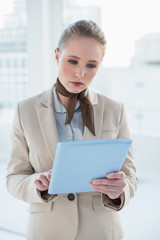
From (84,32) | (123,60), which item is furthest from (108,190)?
(123,60)

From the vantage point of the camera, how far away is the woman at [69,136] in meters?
1.06

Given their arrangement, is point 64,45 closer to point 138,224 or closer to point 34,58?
point 34,58

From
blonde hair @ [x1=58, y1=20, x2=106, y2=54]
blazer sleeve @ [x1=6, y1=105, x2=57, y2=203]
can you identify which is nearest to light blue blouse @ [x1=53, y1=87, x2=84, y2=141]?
blazer sleeve @ [x1=6, y1=105, x2=57, y2=203]

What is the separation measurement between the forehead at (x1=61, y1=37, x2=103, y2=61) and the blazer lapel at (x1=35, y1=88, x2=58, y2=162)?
Answer: 0.27m

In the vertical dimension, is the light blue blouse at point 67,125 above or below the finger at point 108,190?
above

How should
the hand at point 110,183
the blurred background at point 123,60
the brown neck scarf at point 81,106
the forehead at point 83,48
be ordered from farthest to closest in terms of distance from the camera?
the blurred background at point 123,60 < the brown neck scarf at point 81,106 < the forehead at point 83,48 < the hand at point 110,183

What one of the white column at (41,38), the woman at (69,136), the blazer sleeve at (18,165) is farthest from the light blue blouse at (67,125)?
the white column at (41,38)

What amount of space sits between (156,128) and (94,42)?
3.84 feet

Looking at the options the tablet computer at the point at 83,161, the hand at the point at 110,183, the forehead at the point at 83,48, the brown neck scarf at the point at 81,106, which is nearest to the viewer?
the tablet computer at the point at 83,161

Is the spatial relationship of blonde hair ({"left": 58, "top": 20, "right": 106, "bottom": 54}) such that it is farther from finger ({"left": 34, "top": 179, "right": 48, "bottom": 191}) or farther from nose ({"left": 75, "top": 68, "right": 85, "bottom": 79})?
finger ({"left": 34, "top": 179, "right": 48, "bottom": 191})

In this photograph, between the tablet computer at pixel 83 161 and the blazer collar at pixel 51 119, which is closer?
the tablet computer at pixel 83 161

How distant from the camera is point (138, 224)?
78.3 inches

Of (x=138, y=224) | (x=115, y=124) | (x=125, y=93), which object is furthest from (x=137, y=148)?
(x=115, y=124)

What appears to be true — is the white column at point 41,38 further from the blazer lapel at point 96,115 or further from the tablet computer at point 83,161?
the tablet computer at point 83,161
